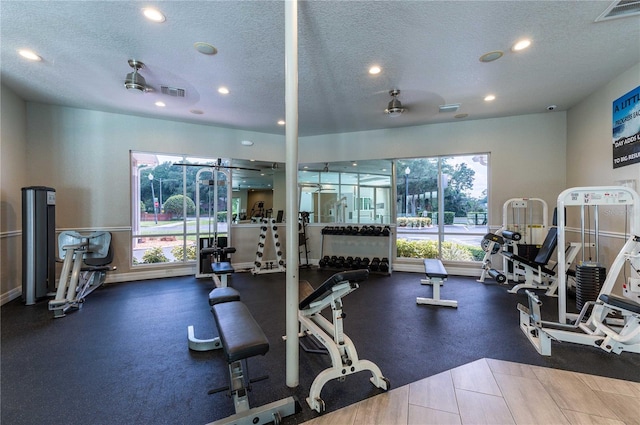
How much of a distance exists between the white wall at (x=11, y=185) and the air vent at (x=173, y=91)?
212cm

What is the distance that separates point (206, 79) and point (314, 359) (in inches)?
138

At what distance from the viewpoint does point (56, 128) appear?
4484 millimetres

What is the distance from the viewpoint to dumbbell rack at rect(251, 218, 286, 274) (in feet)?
18.6

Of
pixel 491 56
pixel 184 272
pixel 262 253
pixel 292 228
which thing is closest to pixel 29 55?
pixel 292 228

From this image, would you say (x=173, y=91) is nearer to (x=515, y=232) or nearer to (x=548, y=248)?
(x=515, y=232)

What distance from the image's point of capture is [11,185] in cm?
388

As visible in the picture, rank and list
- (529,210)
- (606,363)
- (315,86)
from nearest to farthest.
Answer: (606,363), (315,86), (529,210)

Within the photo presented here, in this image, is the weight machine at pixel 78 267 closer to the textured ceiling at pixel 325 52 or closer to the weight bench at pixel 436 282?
the textured ceiling at pixel 325 52

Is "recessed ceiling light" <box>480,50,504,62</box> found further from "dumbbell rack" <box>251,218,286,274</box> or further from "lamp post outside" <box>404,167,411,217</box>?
"dumbbell rack" <box>251,218,286,274</box>

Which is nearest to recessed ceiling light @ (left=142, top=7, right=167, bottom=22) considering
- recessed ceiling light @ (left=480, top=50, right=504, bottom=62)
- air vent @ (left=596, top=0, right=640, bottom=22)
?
recessed ceiling light @ (left=480, top=50, right=504, bottom=62)

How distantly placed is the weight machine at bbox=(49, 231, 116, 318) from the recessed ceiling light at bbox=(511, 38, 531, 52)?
5.68 meters

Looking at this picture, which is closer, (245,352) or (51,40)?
(245,352)

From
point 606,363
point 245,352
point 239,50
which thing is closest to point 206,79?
point 239,50

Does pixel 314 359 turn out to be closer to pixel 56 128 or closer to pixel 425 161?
pixel 425 161
